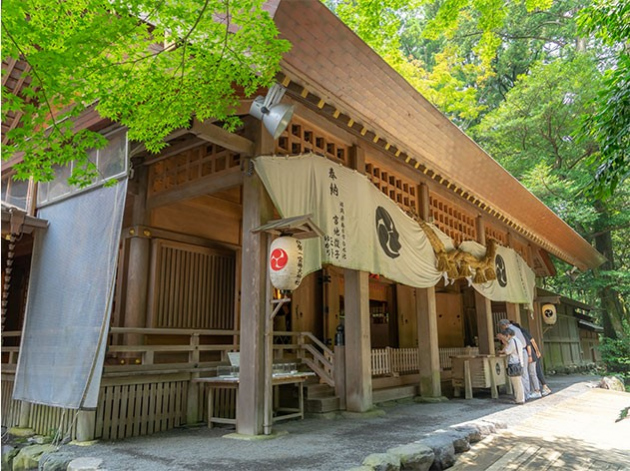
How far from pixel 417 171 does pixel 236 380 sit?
20.5ft

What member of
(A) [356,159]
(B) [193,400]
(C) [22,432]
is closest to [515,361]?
(A) [356,159]

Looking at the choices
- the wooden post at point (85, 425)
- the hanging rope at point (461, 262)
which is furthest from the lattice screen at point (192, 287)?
the hanging rope at point (461, 262)

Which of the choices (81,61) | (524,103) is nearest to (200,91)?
(81,61)

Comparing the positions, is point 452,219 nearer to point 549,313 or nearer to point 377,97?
point 377,97

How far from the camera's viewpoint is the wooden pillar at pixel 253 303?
236 inches

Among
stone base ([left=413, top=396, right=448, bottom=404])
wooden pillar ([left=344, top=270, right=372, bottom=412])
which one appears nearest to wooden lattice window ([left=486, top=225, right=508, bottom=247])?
stone base ([left=413, top=396, right=448, bottom=404])

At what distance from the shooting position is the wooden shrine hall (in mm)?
6281

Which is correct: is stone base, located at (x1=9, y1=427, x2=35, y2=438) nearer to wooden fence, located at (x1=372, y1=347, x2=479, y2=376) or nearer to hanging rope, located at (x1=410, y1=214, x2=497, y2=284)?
wooden fence, located at (x1=372, y1=347, x2=479, y2=376)

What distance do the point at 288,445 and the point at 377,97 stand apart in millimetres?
5115

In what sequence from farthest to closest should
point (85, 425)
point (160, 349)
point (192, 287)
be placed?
1. point (192, 287)
2. point (160, 349)
3. point (85, 425)

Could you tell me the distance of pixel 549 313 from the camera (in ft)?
56.3

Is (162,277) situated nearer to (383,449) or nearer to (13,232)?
(13,232)

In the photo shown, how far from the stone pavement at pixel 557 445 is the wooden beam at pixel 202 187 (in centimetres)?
484

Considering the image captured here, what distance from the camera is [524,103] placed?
788 inches
